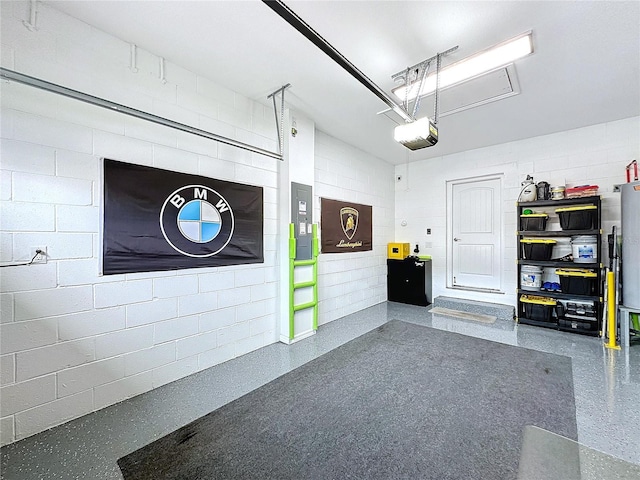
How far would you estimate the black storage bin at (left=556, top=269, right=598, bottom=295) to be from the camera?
3.74 m

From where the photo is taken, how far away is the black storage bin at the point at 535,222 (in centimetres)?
413

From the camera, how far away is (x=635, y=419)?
2.00m

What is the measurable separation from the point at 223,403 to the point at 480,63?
379 centimetres

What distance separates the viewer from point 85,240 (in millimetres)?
2109

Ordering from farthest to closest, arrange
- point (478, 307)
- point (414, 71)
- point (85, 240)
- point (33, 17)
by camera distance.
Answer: point (478, 307), point (414, 71), point (85, 240), point (33, 17)

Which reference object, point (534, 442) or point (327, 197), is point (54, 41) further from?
point (534, 442)

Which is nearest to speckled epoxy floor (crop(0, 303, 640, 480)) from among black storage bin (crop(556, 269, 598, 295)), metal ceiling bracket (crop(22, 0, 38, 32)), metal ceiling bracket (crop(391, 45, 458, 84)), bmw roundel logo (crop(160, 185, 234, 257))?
black storage bin (crop(556, 269, 598, 295))

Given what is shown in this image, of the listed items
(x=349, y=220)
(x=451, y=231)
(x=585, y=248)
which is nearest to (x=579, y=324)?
(x=585, y=248)

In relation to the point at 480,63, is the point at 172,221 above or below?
below

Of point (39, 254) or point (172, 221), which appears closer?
point (39, 254)

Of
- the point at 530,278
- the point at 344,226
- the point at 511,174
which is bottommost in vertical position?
the point at 530,278

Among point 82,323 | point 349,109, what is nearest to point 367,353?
point 82,323

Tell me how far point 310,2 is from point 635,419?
3.81 metres

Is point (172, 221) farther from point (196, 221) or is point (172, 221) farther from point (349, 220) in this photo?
point (349, 220)
